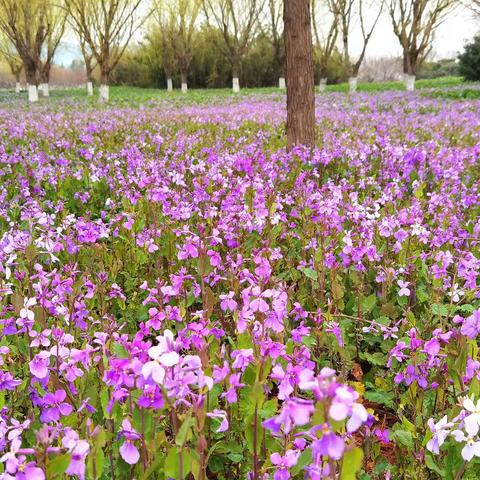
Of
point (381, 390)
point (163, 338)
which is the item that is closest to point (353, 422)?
point (163, 338)

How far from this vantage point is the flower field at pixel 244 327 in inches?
54.2

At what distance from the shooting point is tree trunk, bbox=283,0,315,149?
24.8ft

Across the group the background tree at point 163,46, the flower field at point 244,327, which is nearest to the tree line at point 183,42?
the background tree at point 163,46

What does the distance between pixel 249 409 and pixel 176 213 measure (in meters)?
2.46

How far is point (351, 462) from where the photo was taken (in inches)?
48.1

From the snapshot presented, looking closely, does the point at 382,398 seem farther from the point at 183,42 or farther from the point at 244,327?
the point at 183,42

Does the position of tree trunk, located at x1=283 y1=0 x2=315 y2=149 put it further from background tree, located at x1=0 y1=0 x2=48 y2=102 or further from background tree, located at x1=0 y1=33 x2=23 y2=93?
background tree, located at x1=0 y1=33 x2=23 y2=93

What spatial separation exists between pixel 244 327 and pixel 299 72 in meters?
6.63

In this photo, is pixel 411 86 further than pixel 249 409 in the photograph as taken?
Yes

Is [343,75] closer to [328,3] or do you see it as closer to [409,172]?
[328,3]

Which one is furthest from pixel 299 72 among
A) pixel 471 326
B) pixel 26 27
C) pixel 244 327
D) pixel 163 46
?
pixel 163 46

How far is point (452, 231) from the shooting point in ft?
13.2

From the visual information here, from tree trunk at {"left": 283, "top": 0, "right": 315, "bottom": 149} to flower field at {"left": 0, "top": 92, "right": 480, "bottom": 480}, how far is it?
0.67 meters

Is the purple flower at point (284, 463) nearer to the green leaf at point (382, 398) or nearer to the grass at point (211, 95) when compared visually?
the green leaf at point (382, 398)
